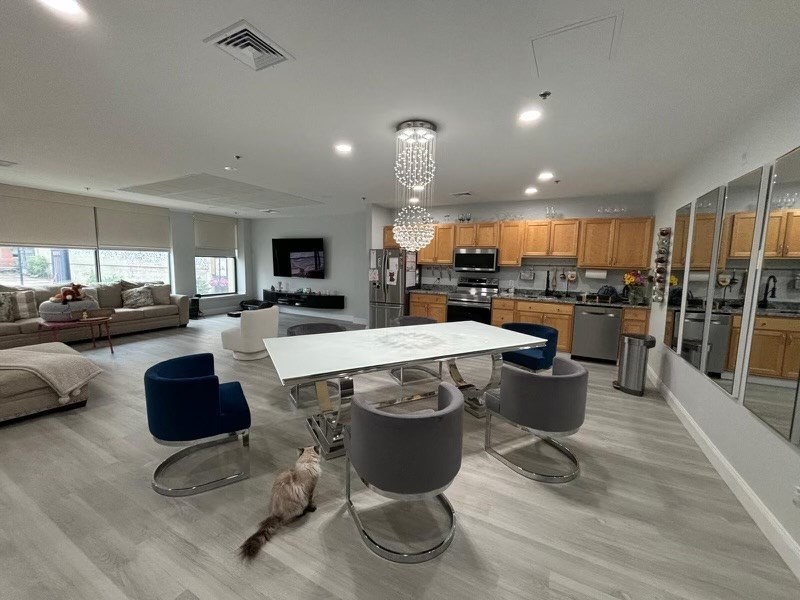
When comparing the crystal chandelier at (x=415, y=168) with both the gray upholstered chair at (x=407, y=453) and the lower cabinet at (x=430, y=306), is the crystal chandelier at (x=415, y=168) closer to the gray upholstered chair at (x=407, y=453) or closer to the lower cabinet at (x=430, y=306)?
the gray upholstered chair at (x=407, y=453)

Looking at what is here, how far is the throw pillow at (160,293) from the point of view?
22.4 feet

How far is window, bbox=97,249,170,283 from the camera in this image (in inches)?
273

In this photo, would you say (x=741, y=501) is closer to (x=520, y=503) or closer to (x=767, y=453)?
(x=767, y=453)

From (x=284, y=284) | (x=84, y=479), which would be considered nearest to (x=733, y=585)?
(x=84, y=479)

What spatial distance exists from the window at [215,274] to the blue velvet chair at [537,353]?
8.10m

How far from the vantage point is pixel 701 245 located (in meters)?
3.09

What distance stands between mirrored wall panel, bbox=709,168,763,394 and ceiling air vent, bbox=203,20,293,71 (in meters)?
3.22

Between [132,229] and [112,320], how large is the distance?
229 centimetres

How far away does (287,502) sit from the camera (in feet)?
6.20

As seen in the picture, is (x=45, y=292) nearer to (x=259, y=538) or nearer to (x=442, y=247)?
(x=259, y=538)

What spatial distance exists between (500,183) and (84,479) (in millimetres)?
5377

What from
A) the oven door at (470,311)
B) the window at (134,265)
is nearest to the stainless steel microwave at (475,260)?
the oven door at (470,311)

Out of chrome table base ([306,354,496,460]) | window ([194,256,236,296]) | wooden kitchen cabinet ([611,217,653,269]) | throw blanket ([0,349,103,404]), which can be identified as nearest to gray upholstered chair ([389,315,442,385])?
chrome table base ([306,354,496,460])

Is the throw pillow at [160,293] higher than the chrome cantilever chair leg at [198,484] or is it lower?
higher
